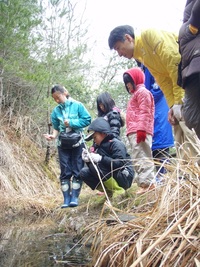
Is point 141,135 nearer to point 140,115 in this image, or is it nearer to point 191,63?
point 140,115

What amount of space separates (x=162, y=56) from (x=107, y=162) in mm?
1206

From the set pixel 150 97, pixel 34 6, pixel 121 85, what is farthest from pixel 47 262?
pixel 121 85

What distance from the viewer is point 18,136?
561cm

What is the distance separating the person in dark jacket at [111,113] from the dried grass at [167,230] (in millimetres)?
1850

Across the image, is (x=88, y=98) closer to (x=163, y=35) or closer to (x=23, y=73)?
(x=23, y=73)

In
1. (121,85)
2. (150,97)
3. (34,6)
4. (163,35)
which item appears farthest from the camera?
(121,85)

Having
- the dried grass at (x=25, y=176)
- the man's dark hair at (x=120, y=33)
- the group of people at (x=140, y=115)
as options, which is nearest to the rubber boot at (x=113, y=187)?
the group of people at (x=140, y=115)

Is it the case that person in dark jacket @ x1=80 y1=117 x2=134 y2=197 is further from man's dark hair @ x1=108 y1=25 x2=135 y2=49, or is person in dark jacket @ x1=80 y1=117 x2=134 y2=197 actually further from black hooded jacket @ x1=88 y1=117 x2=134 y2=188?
man's dark hair @ x1=108 y1=25 x2=135 y2=49

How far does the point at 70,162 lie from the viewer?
3.59 metres

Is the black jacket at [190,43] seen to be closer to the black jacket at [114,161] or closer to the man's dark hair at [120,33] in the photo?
the man's dark hair at [120,33]

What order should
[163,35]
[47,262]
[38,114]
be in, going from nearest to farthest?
1. [47,262]
2. [163,35]
3. [38,114]

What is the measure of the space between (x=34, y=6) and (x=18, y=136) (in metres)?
2.18

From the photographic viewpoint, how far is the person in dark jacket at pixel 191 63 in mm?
1549

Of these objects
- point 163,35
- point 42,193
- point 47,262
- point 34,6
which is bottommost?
point 42,193
